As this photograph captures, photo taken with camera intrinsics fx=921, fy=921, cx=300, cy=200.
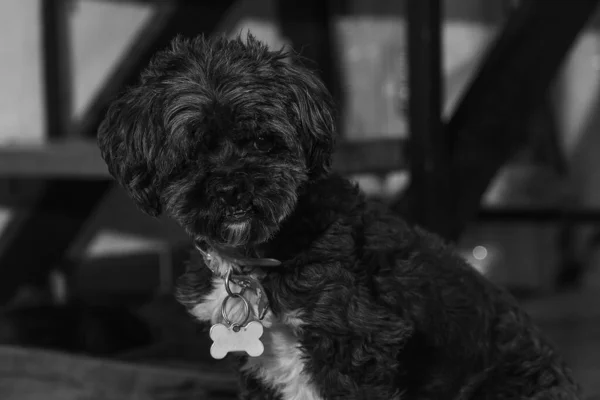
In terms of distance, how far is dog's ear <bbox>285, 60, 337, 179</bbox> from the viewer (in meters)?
2.19

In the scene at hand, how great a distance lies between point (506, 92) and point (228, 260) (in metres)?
1.55

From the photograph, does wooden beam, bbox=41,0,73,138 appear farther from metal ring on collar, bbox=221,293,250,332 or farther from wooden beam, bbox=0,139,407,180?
metal ring on collar, bbox=221,293,250,332

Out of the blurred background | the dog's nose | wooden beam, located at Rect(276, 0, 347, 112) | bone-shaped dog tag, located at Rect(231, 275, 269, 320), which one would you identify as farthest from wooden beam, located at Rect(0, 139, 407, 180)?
wooden beam, located at Rect(276, 0, 347, 112)

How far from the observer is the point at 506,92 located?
343 centimetres

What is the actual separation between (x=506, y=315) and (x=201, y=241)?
2.95 feet

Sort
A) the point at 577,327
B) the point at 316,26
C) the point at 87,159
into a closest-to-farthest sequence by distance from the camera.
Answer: the point at 87,159 < the point at 577,327 < the point at 316,26

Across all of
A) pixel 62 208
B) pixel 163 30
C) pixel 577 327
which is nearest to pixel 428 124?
pixel 577 327

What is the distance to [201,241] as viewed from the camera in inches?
92.0

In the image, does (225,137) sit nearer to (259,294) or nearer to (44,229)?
(259,294)

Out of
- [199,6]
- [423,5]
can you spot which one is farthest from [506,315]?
[199,6]

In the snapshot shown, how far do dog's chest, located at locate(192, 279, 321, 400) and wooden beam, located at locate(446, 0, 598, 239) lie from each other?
1.31m

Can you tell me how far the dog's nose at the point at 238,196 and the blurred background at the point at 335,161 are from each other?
56.6 inches

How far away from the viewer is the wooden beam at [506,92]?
11.1ft

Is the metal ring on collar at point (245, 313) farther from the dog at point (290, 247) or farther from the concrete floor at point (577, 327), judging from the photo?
the concrete floor at point (577, 327)
